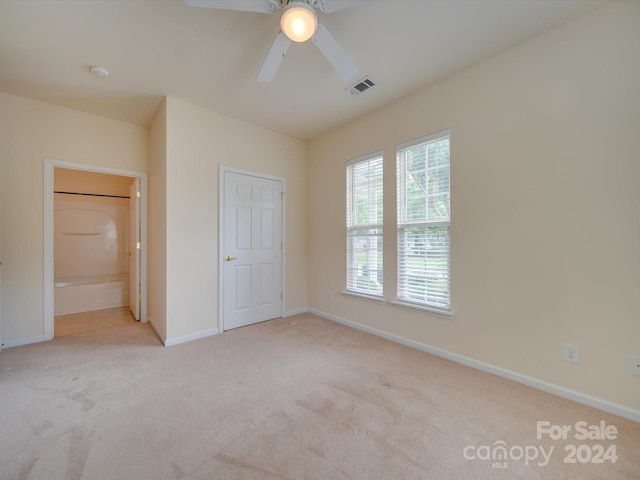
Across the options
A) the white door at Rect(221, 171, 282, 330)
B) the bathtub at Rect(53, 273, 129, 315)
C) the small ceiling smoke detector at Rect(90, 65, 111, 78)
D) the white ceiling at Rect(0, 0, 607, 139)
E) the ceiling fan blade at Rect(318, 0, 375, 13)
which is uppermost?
the white ceiling at Rect(0, 0, 607, 139)

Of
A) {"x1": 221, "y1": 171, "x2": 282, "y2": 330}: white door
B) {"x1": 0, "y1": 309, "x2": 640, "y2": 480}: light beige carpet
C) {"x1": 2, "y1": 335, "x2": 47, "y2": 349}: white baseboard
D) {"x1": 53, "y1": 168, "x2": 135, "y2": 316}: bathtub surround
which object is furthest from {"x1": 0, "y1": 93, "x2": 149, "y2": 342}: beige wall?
{"x1": 221, "y1": 171, "x2": 282, "y2": 330}: white door

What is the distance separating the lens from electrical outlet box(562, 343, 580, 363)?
1.88 metres

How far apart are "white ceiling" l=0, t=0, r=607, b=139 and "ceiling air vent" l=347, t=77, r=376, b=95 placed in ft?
0.23

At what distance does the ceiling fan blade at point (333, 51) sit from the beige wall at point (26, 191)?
3.27 metres

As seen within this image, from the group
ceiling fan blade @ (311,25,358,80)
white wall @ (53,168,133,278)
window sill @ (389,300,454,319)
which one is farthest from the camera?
white wall @ (53,168,133,278)

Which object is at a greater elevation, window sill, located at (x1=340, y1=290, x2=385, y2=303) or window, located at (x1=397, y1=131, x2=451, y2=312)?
window, located at (x1=397, y1=131, x2=451, y2=312)

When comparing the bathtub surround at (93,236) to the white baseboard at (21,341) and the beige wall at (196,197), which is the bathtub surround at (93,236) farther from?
the beige wall at (196,197)

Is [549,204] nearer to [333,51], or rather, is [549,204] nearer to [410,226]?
[410,226]

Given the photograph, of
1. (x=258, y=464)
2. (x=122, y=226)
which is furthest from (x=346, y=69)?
(x=122, y=226)

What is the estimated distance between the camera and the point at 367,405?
185 centimetres

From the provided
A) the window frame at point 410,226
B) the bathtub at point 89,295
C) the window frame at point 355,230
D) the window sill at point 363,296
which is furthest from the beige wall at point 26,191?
the window frame at point 410,226

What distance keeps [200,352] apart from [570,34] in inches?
163

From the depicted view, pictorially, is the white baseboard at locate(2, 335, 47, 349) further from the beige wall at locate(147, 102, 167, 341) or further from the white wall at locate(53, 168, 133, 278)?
the white wall at locate(53, 168, 133, 278)

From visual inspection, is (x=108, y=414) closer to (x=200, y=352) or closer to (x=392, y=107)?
(x=200, y=352)
